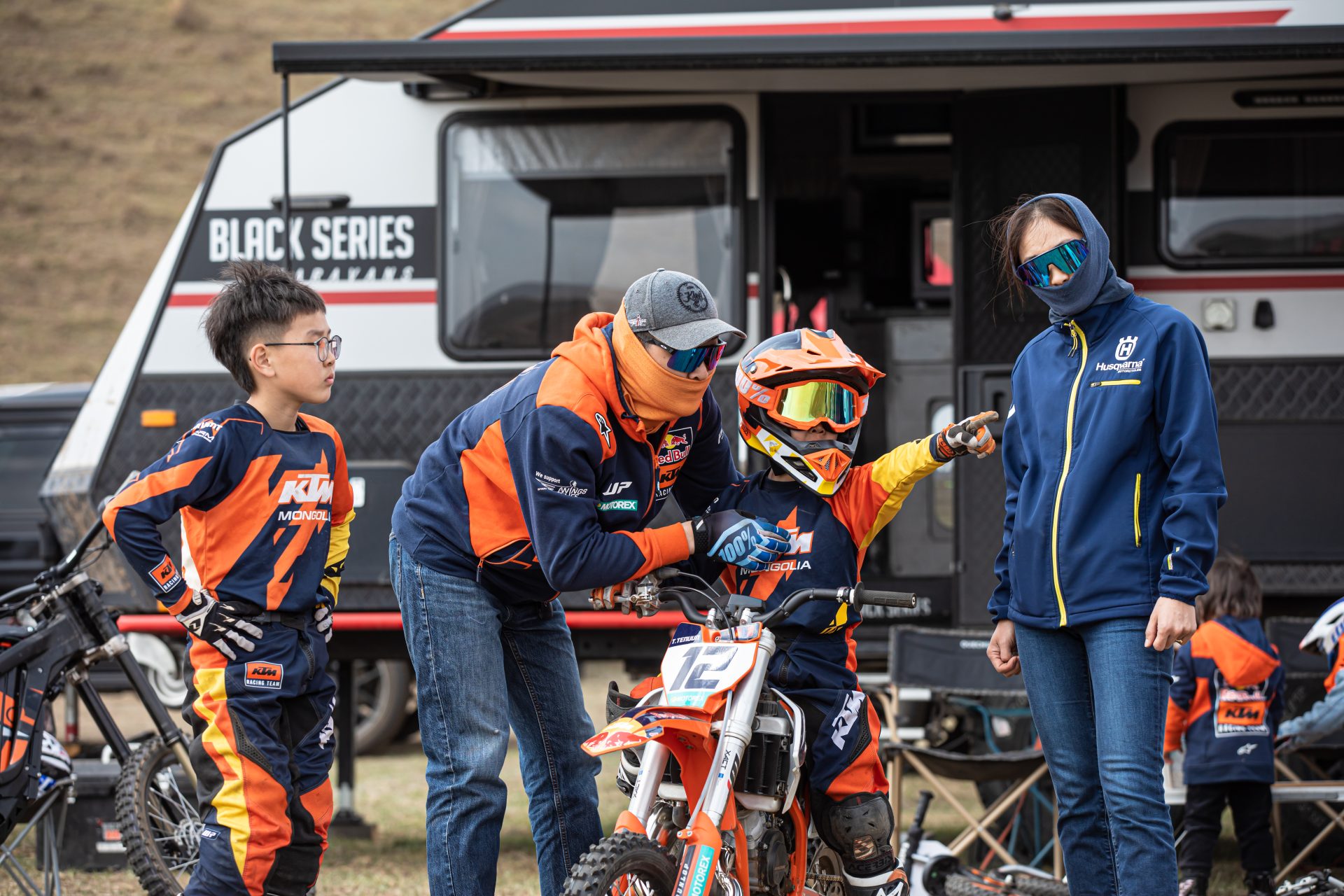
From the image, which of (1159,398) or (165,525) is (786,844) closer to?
(1159,398)

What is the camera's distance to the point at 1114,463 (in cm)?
319

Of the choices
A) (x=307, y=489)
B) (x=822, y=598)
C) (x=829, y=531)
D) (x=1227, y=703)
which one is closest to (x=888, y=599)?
(x=822, y=598)

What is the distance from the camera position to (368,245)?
598 cm

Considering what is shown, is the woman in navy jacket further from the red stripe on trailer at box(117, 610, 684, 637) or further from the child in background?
the red stripe on trailer at box(117, 610, 684, 637)

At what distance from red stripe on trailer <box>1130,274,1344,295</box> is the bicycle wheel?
239 centimetres

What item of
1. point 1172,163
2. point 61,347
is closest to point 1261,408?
point 1172,163

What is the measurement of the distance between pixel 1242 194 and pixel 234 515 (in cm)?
423

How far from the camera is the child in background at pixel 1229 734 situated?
4.71 m

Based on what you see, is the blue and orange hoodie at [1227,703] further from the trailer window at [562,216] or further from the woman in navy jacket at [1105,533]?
the trailer window at [562,216]

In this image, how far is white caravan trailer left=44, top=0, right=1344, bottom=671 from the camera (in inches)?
222

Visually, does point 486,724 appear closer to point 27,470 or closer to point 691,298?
point 691,298

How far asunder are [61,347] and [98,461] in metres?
17.9

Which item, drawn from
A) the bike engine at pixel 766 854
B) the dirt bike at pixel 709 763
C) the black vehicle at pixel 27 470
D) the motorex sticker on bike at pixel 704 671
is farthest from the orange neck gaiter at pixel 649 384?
the black vehicle at pixel 27 470

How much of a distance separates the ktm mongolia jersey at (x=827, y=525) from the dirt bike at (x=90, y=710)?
6.69ft
